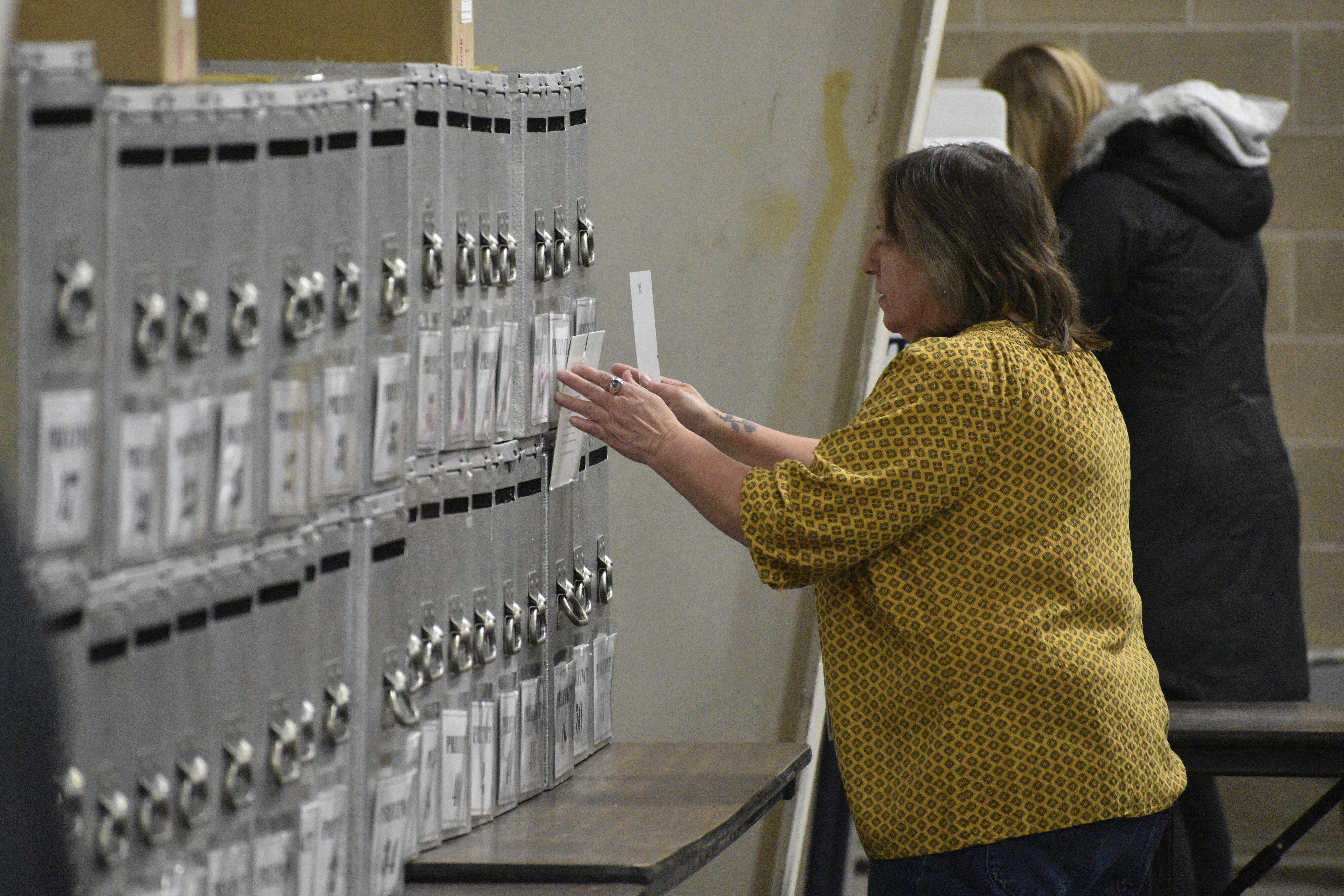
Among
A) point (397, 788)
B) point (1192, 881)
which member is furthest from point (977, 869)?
point (1192, 881)

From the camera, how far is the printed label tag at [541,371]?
5.02 ft

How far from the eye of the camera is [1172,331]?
2709 millimetres

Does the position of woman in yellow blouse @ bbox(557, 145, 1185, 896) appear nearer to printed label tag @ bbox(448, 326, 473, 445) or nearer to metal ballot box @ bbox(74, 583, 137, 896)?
printed label tag @ bbox(448, 326, 473, 445)

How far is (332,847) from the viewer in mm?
1200

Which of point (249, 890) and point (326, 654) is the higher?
point (326, 654)

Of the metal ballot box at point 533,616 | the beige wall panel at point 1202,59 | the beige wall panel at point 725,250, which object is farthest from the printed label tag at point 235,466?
the beige wall panel at point 1202,59

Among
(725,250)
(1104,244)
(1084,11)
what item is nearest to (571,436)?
(725,250)

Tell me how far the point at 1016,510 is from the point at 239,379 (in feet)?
2.62

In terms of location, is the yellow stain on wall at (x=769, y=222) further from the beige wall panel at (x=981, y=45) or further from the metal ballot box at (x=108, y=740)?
the beige wall panel at (x=981, y=45)

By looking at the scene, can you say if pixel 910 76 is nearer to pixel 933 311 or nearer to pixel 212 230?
pixel 933 311

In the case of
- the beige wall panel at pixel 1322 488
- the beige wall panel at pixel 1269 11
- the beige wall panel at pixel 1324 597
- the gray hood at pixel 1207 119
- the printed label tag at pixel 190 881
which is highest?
the beige wall panel at pixel 1269 11

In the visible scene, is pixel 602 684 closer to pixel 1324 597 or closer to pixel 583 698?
pixel 583 698

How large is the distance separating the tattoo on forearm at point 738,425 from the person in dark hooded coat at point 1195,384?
100 cm

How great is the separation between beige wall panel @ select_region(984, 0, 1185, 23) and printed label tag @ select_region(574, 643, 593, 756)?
9.25ft
